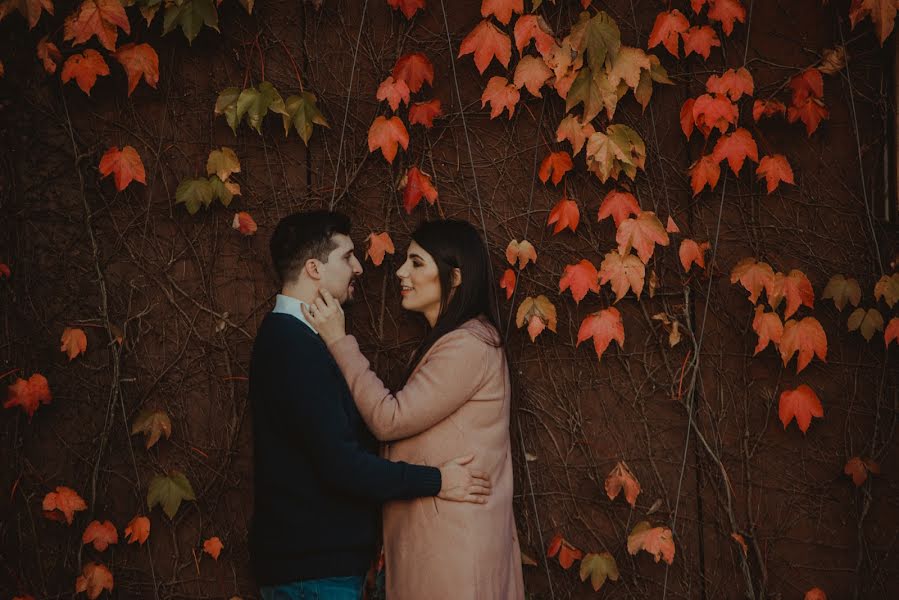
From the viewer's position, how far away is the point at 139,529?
3.47 m

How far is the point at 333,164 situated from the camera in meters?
3.56

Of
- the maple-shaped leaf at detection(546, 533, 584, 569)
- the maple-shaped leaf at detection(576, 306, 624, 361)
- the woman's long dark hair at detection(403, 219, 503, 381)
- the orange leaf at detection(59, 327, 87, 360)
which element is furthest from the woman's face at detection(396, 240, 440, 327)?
the orange leaf at detection(59, 327, 87, 360)

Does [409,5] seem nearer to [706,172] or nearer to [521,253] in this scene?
[521,253]

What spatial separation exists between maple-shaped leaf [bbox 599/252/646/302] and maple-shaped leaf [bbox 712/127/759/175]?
54cm

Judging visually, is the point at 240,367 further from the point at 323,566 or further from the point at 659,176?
the point at 659,176

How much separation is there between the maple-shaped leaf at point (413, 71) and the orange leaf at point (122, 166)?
3.79ft

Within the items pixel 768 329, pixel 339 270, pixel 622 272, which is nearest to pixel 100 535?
pixel 339 270

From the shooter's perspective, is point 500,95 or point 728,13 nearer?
point 728,13

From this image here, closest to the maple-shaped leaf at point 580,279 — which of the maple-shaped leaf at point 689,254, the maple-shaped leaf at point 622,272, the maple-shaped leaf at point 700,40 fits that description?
the maple-shaped leaf at point 622,272

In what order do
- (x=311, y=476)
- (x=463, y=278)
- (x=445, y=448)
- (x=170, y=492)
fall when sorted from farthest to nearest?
1. (x=170, y=492)
2. (x=463, y=278)
3. (x=445, y=448)
4. (x=311, y=476)

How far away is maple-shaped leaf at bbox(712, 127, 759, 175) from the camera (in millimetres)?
3279

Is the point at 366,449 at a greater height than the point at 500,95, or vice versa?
the point at 500,95

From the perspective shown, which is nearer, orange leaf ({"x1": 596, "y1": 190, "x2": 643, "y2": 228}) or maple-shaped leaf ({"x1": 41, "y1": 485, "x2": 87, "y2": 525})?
orange leaf ({"x1": 596, "y1": 190, "x2": 643, "y2": 228})

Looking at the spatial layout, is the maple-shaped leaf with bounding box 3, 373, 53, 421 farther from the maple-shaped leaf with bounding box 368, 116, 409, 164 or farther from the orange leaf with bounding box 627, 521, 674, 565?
the orange leaf with bounding box 627, 521, 674, 565
